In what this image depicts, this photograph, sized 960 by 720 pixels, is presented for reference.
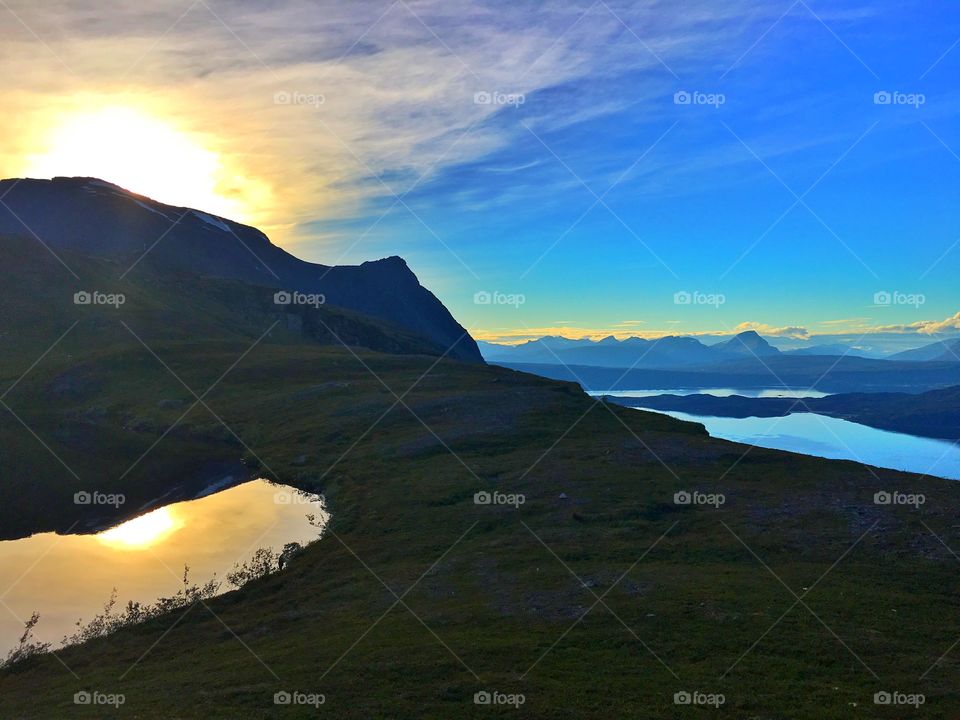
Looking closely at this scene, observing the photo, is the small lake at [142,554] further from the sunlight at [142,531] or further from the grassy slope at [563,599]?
the grassy slope at [563,599]

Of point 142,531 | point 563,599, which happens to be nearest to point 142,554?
point 142,531

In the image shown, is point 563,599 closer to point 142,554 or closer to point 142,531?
point 142,554

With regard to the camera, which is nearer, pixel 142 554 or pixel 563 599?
pixel 563 599

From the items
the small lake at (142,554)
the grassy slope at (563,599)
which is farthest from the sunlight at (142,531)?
the grassy slope at (563,599)

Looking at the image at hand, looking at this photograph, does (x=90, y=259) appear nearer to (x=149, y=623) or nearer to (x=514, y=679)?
(x=149, y=623)

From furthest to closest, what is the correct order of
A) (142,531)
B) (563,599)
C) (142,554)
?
(142,531) → (142,554) → (563,599)

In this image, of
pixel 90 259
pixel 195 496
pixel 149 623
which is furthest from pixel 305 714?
pixel 90 259
